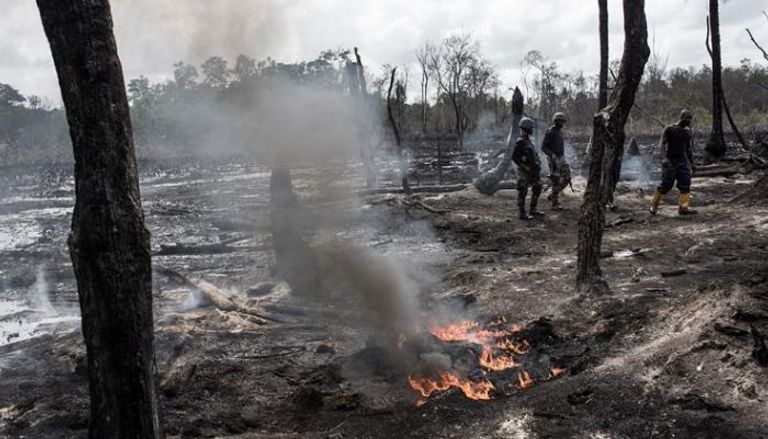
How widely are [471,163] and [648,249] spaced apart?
19184 mm

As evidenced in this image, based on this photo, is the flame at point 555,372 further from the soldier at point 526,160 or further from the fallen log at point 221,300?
the soldier at point 526,160

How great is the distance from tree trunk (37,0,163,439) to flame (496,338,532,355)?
355 centimetres

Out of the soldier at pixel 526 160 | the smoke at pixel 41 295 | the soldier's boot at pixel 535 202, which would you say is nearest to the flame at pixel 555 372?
the smoke at pixel 41 295

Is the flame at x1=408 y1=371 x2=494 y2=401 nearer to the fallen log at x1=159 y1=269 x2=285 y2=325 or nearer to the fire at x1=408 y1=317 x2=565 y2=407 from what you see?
the fire at x1=408 y1=317 x2=565 y2=407

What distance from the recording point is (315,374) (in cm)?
546

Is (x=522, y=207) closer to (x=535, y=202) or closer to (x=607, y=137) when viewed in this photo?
(x=535, y=202)

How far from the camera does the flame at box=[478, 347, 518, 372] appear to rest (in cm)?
526

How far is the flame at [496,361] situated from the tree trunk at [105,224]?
10.2 ft

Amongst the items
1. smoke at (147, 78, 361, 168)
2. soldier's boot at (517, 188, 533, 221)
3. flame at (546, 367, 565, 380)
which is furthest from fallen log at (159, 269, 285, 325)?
soldier's boot at (517, 188, 533, 221)

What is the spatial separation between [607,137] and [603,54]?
9.32m

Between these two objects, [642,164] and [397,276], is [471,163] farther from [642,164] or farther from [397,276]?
[397,276]

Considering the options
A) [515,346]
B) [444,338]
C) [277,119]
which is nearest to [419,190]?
[277,119]

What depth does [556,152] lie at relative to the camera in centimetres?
1212

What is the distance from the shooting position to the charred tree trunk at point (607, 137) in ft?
20.2
